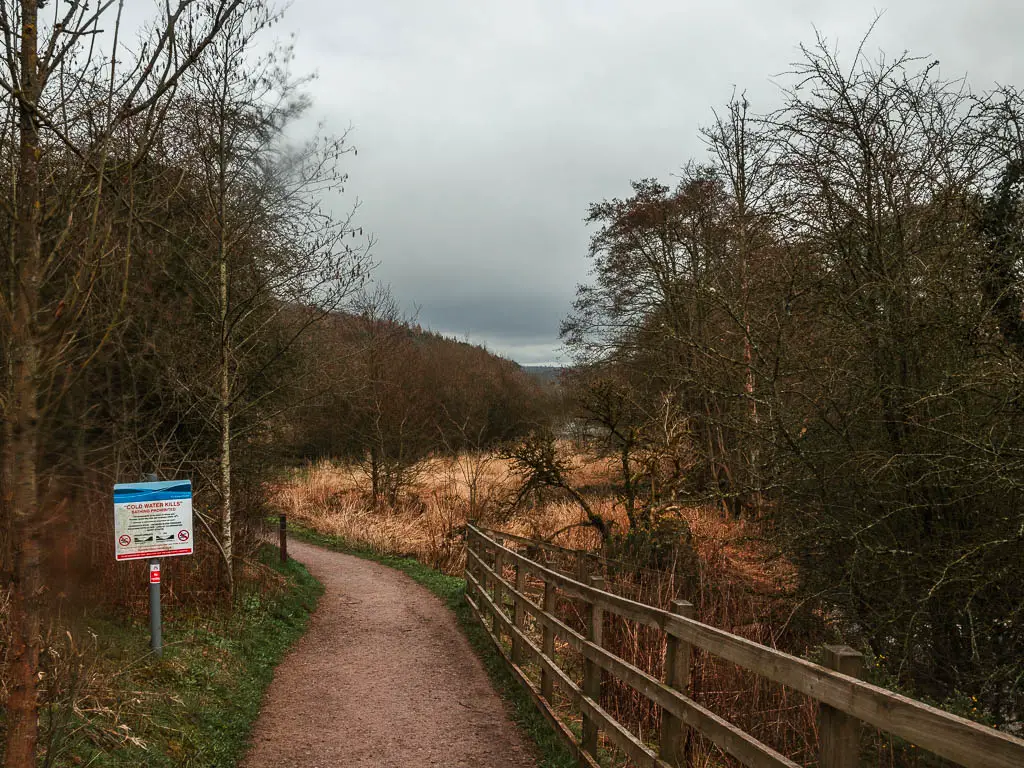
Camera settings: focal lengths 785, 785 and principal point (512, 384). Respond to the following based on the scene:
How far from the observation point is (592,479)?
83.8ft

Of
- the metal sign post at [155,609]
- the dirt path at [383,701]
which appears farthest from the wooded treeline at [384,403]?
the metal sign post at [155,609]

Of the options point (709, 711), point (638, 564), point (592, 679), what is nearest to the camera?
point (709, 711)

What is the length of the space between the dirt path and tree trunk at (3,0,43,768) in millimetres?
3077

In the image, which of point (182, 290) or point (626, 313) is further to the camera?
point (626, 313)

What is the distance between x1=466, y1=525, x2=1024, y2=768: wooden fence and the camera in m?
2.23

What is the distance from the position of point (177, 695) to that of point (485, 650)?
12.9 ft

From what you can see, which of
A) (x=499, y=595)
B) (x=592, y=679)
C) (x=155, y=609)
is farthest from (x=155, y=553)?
(x=592, y=679)

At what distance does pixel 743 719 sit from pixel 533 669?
2042mm

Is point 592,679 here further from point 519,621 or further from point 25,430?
point 25,430

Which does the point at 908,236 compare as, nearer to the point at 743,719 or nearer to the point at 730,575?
the point at 743,719

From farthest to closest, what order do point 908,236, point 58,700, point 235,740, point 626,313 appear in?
1. point 626,313
2. point 908,236
3. point 235,740
4. point 58,700

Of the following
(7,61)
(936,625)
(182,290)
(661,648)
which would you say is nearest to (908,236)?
(936,625)

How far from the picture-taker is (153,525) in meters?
7.41

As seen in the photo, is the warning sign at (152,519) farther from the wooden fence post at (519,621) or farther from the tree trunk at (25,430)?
the tree trunk at (25,430)
